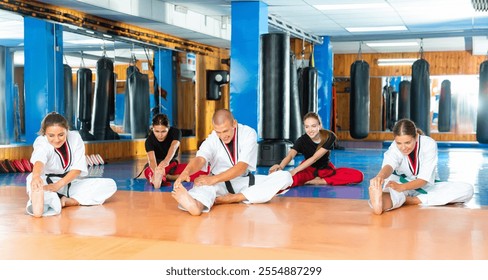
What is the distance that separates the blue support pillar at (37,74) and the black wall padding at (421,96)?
668 cm

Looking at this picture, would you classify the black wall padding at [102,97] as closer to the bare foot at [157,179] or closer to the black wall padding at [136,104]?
the black wall padding at [136,104]

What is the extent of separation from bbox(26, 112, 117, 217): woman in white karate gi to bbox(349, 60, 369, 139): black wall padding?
8.09m

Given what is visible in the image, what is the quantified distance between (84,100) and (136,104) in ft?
4.70

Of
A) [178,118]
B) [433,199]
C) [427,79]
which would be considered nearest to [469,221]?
[433,199]

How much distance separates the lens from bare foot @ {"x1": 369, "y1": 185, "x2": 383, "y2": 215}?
4.52m

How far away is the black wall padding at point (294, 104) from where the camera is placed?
33.6 ft

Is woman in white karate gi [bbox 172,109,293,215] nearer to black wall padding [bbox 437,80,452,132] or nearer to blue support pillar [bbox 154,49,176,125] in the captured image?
blue support pillar [bbox 154,49,176,125]

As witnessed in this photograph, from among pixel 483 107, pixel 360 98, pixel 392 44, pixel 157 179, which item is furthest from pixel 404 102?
pixel 157 179

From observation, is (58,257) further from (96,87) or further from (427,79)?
(427,79)

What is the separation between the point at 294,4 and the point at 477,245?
25.0 feet

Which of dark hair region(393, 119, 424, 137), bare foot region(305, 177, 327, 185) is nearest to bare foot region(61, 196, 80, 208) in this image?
dark hair region(393, 119, 424, 137)

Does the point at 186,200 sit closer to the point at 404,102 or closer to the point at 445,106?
the point at 404,102

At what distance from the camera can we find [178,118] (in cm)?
1417

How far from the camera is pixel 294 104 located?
35.2 feet
